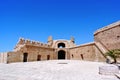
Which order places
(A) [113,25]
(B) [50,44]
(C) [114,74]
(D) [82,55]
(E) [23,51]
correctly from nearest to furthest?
(C) [114,74], (A) [113,25], (E) [23,51], (D) [82,55], (B) [50,44]

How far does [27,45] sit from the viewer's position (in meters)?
23.1

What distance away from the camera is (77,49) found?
1039 inches

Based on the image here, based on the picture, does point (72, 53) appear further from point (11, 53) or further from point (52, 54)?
point (11, 53)

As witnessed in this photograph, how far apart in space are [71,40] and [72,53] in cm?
545

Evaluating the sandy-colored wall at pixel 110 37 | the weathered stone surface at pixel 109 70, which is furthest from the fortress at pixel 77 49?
the weathered stone surface at pixel 109 70

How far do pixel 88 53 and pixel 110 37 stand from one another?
15.0 feet

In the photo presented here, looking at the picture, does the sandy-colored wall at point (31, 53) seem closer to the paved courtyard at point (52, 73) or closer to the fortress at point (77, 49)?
the fortress at point (77, 49)

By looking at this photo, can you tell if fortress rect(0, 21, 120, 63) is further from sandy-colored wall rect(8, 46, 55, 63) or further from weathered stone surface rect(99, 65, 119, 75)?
weathered stone surface rect(99, 65, 119, 75)

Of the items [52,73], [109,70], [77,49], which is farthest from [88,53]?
[52,73]

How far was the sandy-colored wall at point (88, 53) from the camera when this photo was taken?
793 inches

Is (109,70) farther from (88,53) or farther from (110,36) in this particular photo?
(88,53)

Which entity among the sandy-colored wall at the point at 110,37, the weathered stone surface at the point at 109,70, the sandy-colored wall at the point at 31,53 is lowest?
the weathered stone surface at the point at 109,70

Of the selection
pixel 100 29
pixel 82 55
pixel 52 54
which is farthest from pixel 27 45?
pixel 100 29

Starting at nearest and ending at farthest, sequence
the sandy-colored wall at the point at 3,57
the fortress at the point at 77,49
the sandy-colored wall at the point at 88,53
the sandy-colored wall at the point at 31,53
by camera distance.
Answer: the sandy-colored wall at the point at 3,57, the fortress at the point at 77,49, the sandy-colored wall at the point at 31,53, the sandy-colored wall at the point at 88,53
